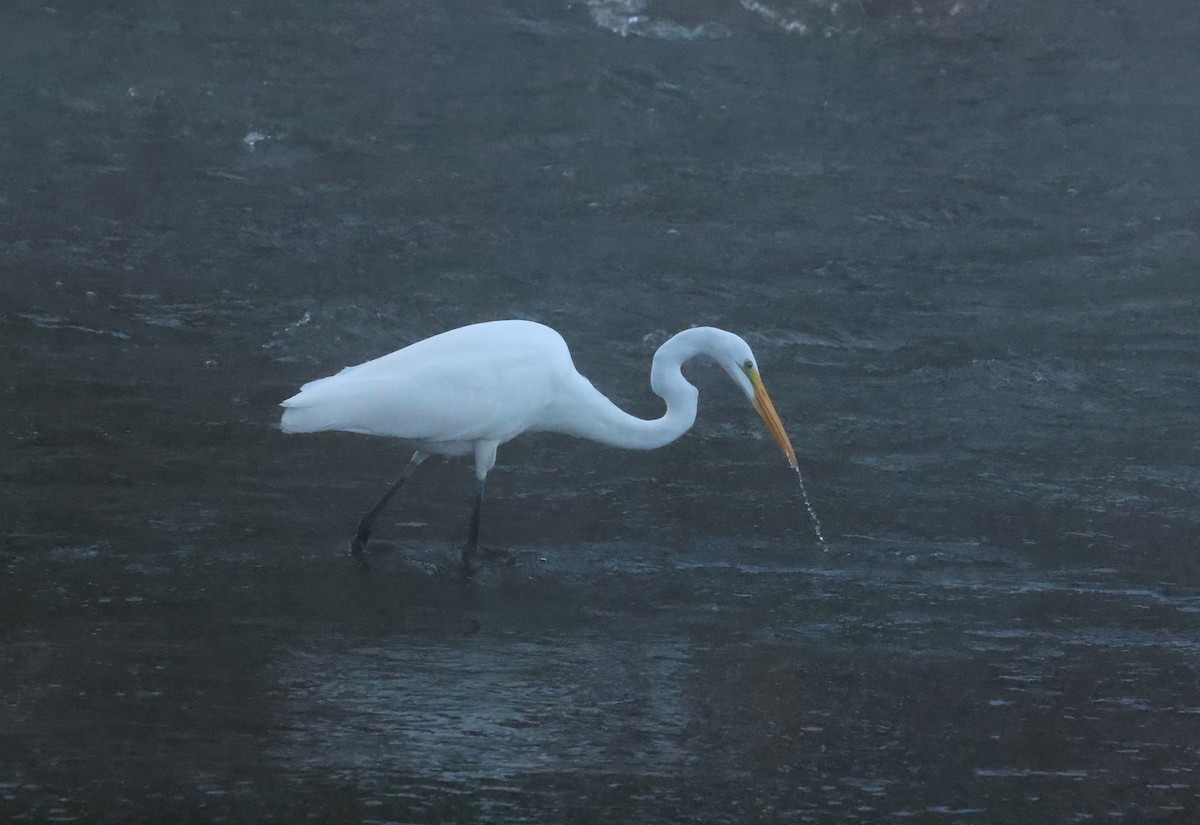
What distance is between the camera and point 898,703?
4.52 metres

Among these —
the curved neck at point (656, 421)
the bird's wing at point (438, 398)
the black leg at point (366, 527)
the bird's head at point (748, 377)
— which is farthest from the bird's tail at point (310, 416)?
the bird's head at point (748, 377)

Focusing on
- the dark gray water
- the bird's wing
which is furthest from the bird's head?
the bird's wing

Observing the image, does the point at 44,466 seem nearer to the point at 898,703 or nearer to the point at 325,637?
the point at 325,637

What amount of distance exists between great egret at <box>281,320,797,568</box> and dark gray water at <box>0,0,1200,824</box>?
0.34 m

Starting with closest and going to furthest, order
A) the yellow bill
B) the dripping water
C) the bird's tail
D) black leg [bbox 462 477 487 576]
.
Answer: black leg [bbox 462 477 487 576] < the bird's tail < the dripping water < the yellow bill

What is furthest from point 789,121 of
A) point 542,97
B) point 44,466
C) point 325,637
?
point 325,637

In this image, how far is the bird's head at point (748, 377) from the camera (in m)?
5.99

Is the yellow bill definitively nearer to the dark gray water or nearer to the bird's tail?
the dark gray water

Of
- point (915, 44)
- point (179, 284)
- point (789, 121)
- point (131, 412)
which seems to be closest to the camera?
point (131, 412)

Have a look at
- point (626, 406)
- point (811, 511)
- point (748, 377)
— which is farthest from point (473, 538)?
point (626, 406)

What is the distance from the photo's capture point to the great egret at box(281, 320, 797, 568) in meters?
5.84

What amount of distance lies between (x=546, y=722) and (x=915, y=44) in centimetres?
1025

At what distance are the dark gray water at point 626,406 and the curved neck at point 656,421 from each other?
0.32 m

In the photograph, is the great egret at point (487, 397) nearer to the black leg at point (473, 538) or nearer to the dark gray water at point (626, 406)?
the black leg at point (473, 538)
